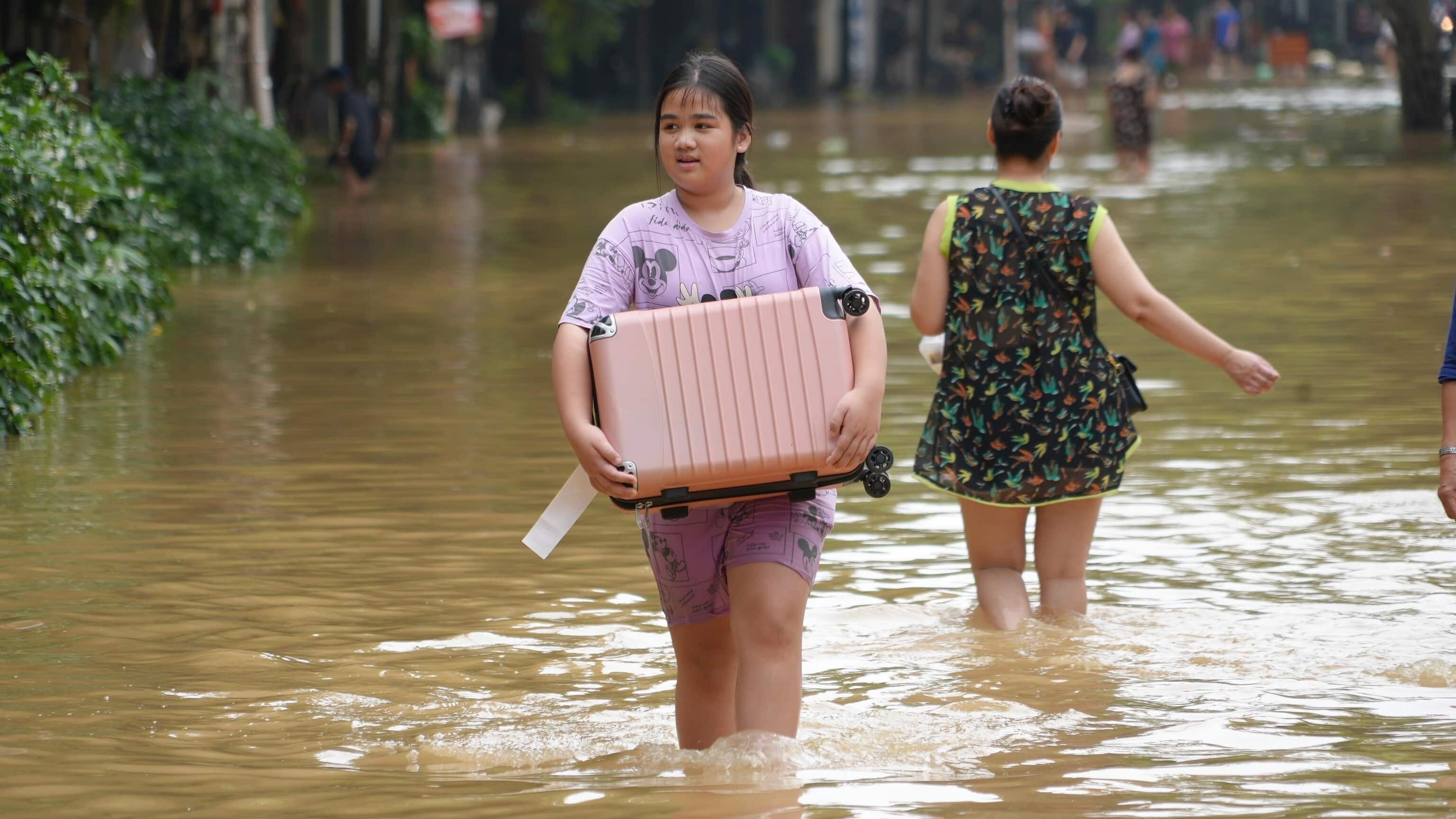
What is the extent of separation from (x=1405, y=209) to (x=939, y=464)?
13.5m

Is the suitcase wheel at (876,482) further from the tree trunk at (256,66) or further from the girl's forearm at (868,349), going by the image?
the tree trunk at (256,66)

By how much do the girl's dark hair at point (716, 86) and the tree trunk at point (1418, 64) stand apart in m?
23.1

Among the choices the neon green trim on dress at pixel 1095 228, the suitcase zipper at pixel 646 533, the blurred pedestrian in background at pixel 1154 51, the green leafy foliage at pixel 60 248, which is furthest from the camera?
the blurred pedestrian in background at pixel 1154 51

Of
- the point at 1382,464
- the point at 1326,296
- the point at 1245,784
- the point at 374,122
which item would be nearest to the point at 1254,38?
the point at 374,122

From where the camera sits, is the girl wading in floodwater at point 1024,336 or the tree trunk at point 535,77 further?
the tree trunk at point 535,77

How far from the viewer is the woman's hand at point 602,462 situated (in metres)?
4.20

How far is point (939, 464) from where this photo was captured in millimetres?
5977

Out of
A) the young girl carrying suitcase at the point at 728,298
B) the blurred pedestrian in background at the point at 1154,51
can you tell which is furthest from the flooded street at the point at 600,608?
the blurred pedestrian in background at the point at 1154,51

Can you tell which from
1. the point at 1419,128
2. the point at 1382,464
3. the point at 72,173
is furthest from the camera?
the point at 1419,128

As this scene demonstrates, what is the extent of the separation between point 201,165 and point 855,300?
13143mm

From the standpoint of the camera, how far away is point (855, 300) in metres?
4.29

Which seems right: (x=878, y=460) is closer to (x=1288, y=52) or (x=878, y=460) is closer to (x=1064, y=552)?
(x=1064, y=552)

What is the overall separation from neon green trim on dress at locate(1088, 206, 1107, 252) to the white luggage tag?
194 centimetres

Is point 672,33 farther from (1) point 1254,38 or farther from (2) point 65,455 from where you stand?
(2) point 65,455
